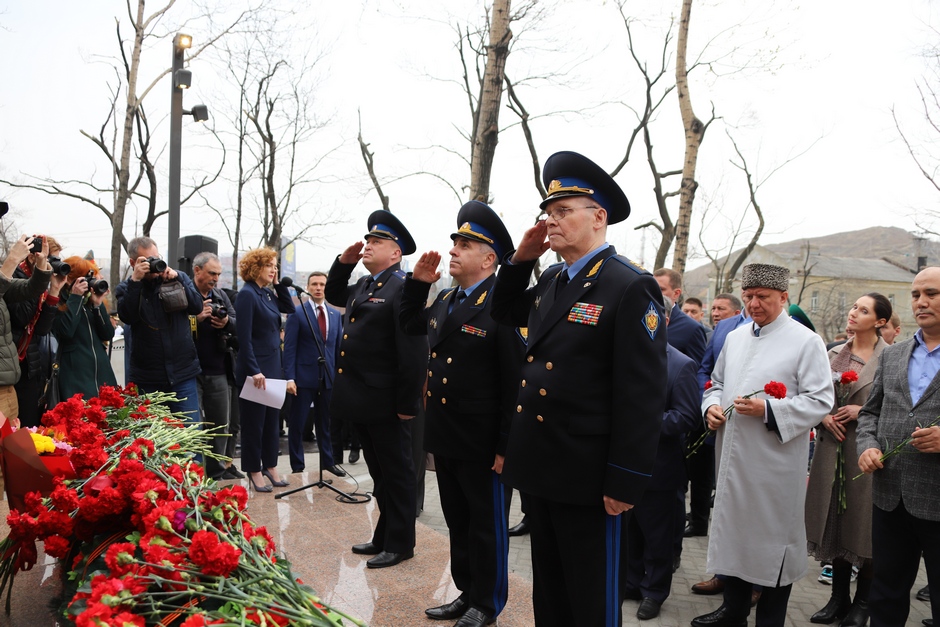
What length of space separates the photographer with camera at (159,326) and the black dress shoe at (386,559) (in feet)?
6.98

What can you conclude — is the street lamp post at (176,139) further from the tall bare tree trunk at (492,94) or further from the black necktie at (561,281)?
the black necktie at (561,281)

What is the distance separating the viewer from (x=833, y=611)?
4.33 metres

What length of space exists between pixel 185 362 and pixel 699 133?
30.7 ft

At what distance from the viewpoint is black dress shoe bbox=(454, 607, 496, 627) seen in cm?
349

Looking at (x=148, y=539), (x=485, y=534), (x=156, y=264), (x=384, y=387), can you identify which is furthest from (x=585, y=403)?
(x=156, y=264)

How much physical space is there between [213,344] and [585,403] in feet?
16.2

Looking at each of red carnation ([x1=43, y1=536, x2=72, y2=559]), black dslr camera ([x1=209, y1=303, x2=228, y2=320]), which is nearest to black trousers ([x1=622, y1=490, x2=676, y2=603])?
red carnation ([x1=43, y1=536, x2=72, y2=559])

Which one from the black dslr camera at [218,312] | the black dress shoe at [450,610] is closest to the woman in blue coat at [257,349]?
the black dslr camera at [218,312]

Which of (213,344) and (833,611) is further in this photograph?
(213,344)

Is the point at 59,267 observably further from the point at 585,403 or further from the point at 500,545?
the point at 585,403

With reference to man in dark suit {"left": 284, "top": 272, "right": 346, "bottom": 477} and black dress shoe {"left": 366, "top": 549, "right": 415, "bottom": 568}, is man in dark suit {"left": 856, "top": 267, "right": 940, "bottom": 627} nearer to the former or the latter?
black dress shoe {"left": 366, "top": 549, "right": 415, "bottom": 568}

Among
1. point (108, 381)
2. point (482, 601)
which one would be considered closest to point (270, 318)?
Result: point (108, 381)

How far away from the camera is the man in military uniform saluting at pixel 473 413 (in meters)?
3.54

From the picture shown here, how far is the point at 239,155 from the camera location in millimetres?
21172
